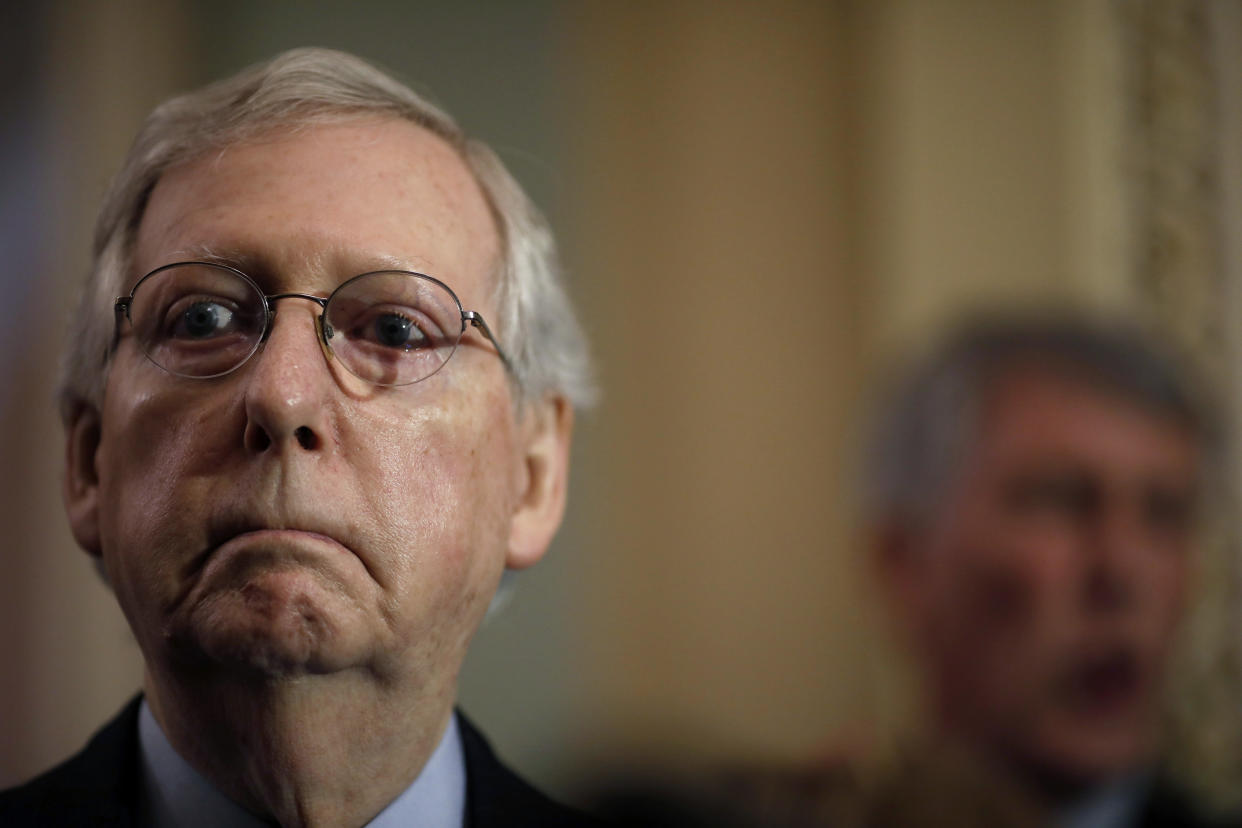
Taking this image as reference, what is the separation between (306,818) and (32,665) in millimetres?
412

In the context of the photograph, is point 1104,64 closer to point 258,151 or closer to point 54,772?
point 258,151

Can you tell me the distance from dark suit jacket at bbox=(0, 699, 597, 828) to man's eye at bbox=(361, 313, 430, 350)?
0.23 metres

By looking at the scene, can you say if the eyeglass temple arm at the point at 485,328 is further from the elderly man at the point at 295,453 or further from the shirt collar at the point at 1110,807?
the shirt collar at the point at 1110,807

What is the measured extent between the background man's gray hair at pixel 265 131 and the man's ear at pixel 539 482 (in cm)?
2

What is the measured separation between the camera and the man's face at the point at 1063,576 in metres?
1.44

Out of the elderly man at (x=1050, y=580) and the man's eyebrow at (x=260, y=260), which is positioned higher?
the man's eyebrow at (x=260, y=260)

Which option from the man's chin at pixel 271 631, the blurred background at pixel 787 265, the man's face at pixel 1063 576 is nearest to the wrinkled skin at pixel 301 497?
the man's chin at pixel 271 631

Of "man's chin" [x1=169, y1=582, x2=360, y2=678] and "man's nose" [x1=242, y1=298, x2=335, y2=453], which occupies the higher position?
"man's nose" [x1=242, y1=298, x2=335, y2=453]

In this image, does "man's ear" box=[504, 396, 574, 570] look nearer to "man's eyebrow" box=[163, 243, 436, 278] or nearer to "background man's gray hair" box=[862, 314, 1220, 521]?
"man's eyebrow" box=[163, 243, 436, 278]

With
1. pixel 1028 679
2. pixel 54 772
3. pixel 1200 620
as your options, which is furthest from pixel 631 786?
pixel 54 772

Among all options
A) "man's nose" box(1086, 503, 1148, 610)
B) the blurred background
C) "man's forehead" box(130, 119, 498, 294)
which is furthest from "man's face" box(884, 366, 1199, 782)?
"man's forehead" box(130, 119, 498, 294)

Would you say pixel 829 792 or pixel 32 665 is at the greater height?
pixel 32 665

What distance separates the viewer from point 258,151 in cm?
58

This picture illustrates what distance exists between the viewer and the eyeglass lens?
0.55m
